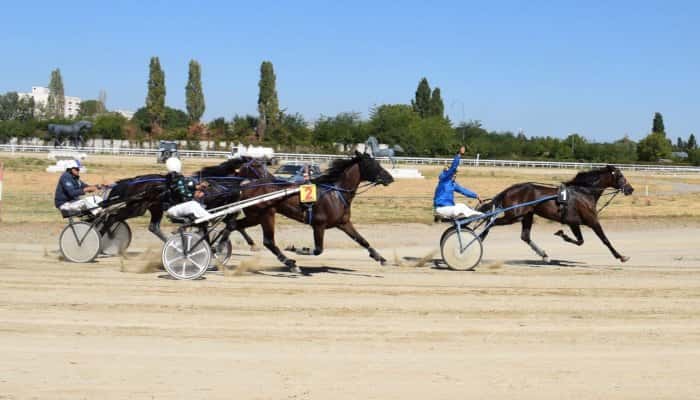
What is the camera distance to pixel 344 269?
12961 mm

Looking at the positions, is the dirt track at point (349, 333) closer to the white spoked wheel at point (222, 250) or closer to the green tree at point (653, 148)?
the white spoked wheel at point (222, 250)

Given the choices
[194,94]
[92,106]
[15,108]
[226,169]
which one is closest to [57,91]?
[15,108]

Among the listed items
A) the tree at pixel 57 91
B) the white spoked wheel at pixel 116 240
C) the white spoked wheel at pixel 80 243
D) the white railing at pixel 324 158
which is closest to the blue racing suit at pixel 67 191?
the white spoked wheel at pixel 80 243

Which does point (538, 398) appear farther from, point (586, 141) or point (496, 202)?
point (586, 141)

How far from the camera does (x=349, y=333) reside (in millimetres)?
8039

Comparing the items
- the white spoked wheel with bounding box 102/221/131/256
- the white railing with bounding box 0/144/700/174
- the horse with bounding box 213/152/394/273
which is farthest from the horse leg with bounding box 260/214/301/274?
the white railing with bounding box 0/144/700/174

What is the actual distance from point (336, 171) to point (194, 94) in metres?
78.3

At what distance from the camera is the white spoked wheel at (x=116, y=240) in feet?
46.2

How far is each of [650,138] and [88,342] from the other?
87.7 meters

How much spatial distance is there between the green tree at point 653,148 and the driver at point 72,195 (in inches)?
3162

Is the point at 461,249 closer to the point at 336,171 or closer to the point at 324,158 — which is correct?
the point at 336,171

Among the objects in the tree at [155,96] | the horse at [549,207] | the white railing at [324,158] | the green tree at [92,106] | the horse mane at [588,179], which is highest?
the green tree at [92,106]

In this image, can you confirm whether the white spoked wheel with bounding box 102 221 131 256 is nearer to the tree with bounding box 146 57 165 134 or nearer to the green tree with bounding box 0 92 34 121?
the tree with bounding box 146 57 165 134

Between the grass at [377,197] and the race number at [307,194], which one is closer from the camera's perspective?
the race number at [307,194]
